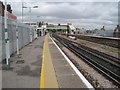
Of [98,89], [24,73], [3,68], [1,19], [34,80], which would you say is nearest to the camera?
[98,89]

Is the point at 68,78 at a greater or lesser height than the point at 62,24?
lesser

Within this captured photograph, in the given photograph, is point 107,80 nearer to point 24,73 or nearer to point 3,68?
point 24,73

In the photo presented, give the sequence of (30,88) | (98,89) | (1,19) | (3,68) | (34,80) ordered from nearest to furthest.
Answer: (30,88)
(98,89)
(34,80)
(3,68)
(1,19)

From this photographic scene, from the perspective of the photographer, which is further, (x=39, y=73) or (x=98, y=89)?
(x=39, y=73)

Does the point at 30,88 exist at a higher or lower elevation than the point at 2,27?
lower

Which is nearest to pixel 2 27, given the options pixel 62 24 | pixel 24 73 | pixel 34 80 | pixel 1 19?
pixel 1 19

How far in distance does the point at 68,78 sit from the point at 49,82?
94cm

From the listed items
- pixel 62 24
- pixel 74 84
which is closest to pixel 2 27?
pixel 74 84

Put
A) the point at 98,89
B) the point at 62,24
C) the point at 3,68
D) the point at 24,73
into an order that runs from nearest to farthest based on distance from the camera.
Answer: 1. the point at 98,89
2. the point at 24,73
3. the point at 3,68
4. the point at 62,24

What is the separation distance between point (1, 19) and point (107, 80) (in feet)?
22.5

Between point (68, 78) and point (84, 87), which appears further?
point (68, 78)

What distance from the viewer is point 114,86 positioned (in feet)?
21.0

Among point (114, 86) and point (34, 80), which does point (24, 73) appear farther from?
point (114, 86)

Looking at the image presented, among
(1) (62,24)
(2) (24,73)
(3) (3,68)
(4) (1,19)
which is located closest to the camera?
(2) (24,73)
